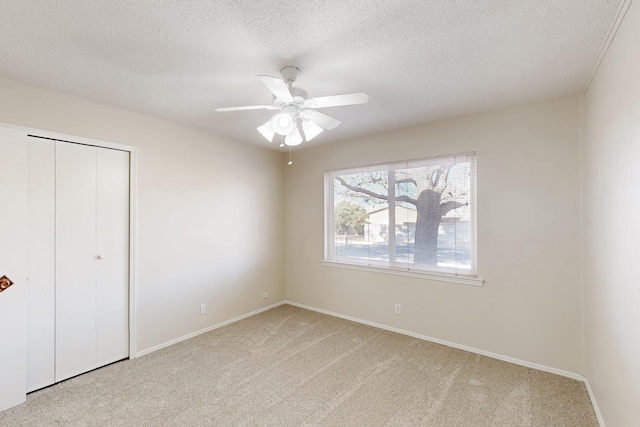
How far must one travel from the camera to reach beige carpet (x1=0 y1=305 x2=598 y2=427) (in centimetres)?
208

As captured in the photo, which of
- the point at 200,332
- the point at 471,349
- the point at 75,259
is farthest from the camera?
the point at 200,332

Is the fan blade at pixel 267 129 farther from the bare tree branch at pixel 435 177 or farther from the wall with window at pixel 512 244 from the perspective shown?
the bare tree branch at pixel 435 177

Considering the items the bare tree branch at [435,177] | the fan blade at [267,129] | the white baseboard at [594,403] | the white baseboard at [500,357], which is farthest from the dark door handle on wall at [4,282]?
the white baseboard at [594,403]

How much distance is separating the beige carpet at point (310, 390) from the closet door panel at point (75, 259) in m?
0.23

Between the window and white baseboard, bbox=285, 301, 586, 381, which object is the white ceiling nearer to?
the window

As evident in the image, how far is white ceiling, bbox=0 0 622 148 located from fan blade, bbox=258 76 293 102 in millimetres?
237

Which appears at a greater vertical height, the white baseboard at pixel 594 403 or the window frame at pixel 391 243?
the window frame at pixel 391 243

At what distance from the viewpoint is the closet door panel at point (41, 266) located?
2.40 m

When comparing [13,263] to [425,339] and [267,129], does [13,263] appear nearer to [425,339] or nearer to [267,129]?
[267,129]

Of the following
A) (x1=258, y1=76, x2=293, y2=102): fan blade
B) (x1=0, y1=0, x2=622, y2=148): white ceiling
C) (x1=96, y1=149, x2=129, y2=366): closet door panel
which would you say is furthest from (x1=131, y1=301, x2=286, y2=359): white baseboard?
(x1=258, y1=76, x2=293, y2=102): fan blade

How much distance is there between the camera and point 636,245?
55.9 inches

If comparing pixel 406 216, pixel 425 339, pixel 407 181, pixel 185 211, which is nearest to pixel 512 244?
pixel 406 216

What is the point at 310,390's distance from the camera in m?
2.42

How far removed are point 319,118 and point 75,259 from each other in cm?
244
